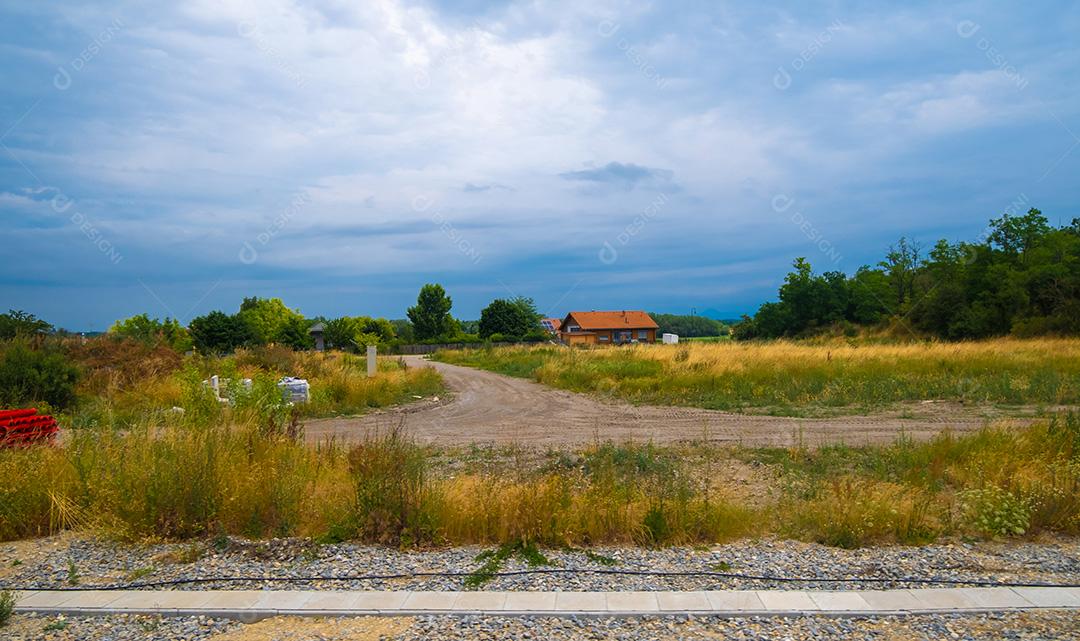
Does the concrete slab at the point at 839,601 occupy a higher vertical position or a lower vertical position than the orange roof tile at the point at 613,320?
lower

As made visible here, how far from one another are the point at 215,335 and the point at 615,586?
196 feet

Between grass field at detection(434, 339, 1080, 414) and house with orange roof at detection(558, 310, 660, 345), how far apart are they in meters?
67.9

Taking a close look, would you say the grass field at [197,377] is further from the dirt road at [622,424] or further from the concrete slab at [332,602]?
the concrete slab at [332,602]

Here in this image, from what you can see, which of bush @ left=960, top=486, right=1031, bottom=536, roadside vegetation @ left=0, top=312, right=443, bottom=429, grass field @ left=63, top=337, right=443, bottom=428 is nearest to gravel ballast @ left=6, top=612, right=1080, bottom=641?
bush @ left=960, top=486, right=1031, bottom=536

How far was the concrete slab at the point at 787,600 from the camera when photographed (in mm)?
4820

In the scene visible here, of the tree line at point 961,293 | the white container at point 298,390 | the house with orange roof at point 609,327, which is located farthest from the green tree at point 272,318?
the white container at point 298,390

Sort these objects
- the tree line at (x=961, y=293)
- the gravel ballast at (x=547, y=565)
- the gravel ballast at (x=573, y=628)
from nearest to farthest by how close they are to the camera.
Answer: the gravel ballast at (x=573, y=628) < the gravel ballast at (x=547, y=565) < the tree line at (x=961, y=293)

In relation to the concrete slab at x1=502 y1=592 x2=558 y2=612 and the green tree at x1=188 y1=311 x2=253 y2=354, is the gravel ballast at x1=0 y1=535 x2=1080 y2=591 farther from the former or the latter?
the green tree at x1=188 y1=311 x2=253 y2=354

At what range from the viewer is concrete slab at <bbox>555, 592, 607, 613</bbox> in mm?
4840

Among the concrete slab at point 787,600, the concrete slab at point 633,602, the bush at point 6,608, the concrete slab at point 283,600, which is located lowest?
the concrete slab at point 787,600

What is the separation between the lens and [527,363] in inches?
1500

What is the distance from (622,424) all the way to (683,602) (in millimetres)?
11315

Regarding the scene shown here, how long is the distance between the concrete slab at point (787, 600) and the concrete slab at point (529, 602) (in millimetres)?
1463

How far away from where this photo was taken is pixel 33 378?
16.3m
